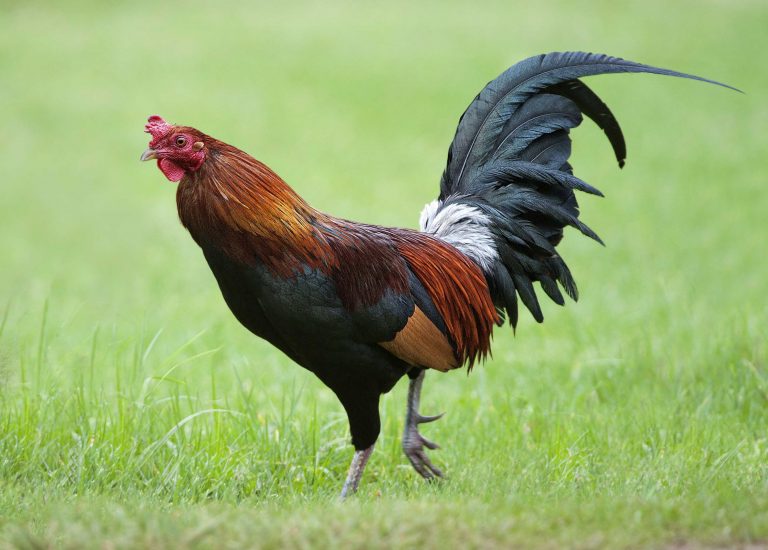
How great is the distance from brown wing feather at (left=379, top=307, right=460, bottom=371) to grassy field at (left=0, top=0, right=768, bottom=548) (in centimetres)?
67

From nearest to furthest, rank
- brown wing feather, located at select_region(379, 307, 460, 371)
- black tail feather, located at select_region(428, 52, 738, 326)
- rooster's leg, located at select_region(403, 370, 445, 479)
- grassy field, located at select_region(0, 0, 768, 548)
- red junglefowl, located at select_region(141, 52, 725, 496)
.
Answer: grassy field, located at select_region(0, 0, 768, 548), red junglefowl, located at select_region(141, 52, 725, 496), brown wing feather, located at select_region(379, 307, 460, 371), rooster's leg, located at select_region(403, 370, 445, 479), black tail feather, located at select_region(428, 52, 738, 326)

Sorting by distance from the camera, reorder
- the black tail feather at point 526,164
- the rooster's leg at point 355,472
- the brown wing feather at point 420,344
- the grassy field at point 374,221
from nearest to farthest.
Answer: the grassy field at point 374,221 < the brown wing feather at point 420,344 < the rooster's leg at point 355,472 < the black tail feather at point 526,164

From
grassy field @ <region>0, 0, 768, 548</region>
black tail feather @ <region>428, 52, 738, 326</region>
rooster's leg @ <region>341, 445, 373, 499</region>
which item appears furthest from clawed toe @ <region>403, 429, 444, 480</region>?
black tail feather @ <region>428, 52, 738, 326</region>

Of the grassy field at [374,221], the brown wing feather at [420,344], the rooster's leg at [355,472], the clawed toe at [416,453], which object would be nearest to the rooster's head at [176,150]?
the brown wing feather at [420,344]

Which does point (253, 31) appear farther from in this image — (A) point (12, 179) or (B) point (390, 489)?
(B) point (390, 489)

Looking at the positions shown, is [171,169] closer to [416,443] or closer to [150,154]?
[150,154]

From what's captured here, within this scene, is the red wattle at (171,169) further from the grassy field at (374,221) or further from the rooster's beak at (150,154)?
the grassy field at (374,221)

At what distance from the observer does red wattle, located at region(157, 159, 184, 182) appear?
425 centimetres

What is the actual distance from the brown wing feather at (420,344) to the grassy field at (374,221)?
0.67 m

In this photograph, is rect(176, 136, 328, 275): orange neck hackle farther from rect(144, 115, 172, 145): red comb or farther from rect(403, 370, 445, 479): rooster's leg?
rect(403, 370, 445, 479): rooster's leg

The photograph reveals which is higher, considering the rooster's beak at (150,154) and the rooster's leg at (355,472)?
the rooster's beak at (150,154)

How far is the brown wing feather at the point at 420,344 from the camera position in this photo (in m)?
4.59

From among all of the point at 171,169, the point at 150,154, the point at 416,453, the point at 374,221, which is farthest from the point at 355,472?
the point at 374,221

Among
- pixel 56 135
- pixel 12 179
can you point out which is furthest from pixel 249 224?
pixel 56 135
